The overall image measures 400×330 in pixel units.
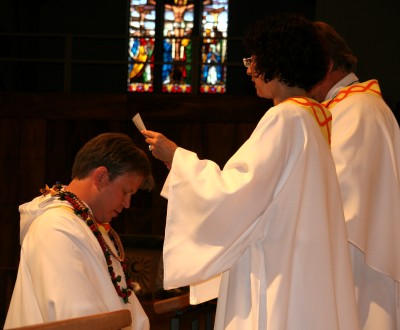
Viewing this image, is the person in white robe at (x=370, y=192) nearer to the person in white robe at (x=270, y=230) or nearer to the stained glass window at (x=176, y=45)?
the person in white robe at (x=270, y=230)

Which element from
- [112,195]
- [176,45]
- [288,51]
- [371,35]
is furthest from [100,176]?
[176,45]

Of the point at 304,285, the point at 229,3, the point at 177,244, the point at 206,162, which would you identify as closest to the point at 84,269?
the point at 177,244

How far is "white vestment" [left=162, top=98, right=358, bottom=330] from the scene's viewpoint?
275 cm

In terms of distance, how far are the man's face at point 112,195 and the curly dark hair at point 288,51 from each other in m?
0.71

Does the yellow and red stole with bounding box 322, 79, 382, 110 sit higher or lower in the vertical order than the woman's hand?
higher

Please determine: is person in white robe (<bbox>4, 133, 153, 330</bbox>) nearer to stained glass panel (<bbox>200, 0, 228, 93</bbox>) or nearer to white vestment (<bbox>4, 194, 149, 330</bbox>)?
white vestment (<bbox>4, 194, 149, 330</bbox>)

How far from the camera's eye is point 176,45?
11.2 m

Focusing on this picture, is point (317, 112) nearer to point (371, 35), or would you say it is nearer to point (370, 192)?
point (370, 192)

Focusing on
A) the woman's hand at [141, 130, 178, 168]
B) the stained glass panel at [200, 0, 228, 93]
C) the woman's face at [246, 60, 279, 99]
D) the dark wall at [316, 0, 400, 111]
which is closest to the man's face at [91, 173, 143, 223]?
the woman's hand at [141, 130, 178, 168]

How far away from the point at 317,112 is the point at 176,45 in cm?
842

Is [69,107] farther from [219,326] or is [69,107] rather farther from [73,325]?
[73,325]

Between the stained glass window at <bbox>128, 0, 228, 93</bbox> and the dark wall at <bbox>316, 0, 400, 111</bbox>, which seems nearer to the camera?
the dark wall at <bbox>316, 0, 400, 111</bbox>

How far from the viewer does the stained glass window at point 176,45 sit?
10.8 m

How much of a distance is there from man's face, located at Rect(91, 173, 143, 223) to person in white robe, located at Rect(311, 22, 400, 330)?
836 mm
